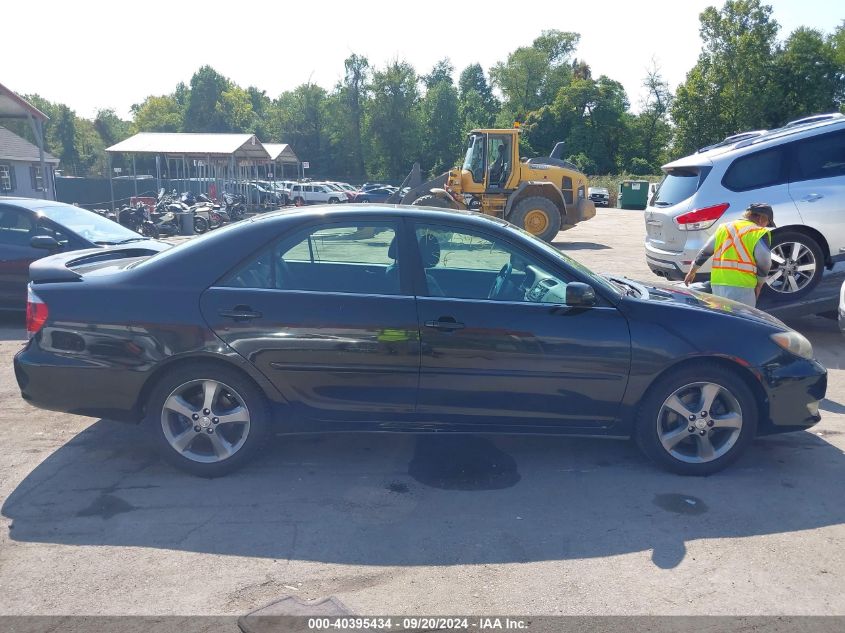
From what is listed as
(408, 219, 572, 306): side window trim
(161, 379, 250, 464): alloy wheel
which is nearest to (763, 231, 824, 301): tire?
(408, 219, 572, 306): side window trim

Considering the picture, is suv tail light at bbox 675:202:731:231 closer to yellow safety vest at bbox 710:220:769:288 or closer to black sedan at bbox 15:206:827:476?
yellow safety vest at bbox 710:220:769:288

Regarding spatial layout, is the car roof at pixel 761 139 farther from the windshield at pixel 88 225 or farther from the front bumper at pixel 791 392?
the windshield at pixel 88 225

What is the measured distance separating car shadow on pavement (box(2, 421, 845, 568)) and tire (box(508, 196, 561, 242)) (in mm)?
15024

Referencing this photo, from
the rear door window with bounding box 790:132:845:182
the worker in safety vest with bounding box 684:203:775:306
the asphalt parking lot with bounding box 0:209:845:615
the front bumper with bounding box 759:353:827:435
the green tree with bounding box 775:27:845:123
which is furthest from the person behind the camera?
the green tree with bounding box 775:27:845:123

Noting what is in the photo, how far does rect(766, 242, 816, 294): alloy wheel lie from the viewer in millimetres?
8234

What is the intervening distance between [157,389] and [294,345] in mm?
901

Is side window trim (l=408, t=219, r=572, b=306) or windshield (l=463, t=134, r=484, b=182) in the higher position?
windshield (l=463, t=134, r=484, b=182)

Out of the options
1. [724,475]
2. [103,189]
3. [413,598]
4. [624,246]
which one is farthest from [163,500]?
[103,189]

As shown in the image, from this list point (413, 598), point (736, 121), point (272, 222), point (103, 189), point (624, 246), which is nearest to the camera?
point (413, 598)

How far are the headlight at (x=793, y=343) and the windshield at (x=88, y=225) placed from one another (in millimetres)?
7586

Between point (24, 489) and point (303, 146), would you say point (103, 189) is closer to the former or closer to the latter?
point (303, 146)

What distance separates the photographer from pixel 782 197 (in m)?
8.29

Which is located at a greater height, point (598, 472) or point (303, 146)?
point (303, 146)

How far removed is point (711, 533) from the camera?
13.2 ft
